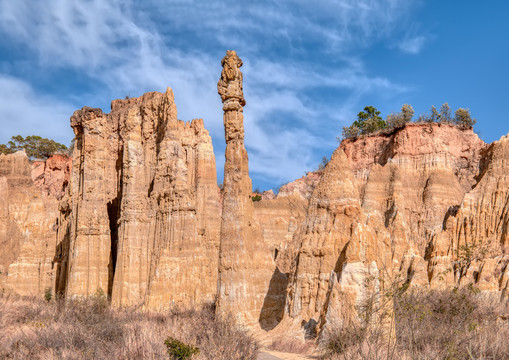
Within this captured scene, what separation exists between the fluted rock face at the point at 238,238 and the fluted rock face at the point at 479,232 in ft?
31.7

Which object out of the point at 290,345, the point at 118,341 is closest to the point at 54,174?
the point at 118,341

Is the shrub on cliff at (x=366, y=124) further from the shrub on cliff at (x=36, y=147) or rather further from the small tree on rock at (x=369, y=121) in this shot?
the shrub on cliff at (x=36, y=147)

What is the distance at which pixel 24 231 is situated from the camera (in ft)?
124

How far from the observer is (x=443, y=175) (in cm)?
3900

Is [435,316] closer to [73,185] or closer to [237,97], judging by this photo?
[237,97]

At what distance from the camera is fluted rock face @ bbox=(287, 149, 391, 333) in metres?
14.3

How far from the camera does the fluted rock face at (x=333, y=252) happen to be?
46.8ft

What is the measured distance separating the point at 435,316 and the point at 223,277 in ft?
24.5

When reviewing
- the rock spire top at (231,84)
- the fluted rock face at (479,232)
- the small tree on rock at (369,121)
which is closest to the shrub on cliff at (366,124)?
the small tree on rock at (369,121)

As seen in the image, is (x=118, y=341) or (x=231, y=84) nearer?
(x=118, y=341)

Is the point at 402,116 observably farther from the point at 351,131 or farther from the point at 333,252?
the point at 333,252

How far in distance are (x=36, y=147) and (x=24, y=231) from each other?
23828 mm

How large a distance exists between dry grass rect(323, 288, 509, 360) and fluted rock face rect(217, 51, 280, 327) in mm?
6116

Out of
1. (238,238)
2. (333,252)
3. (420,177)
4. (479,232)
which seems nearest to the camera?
(333,252)
